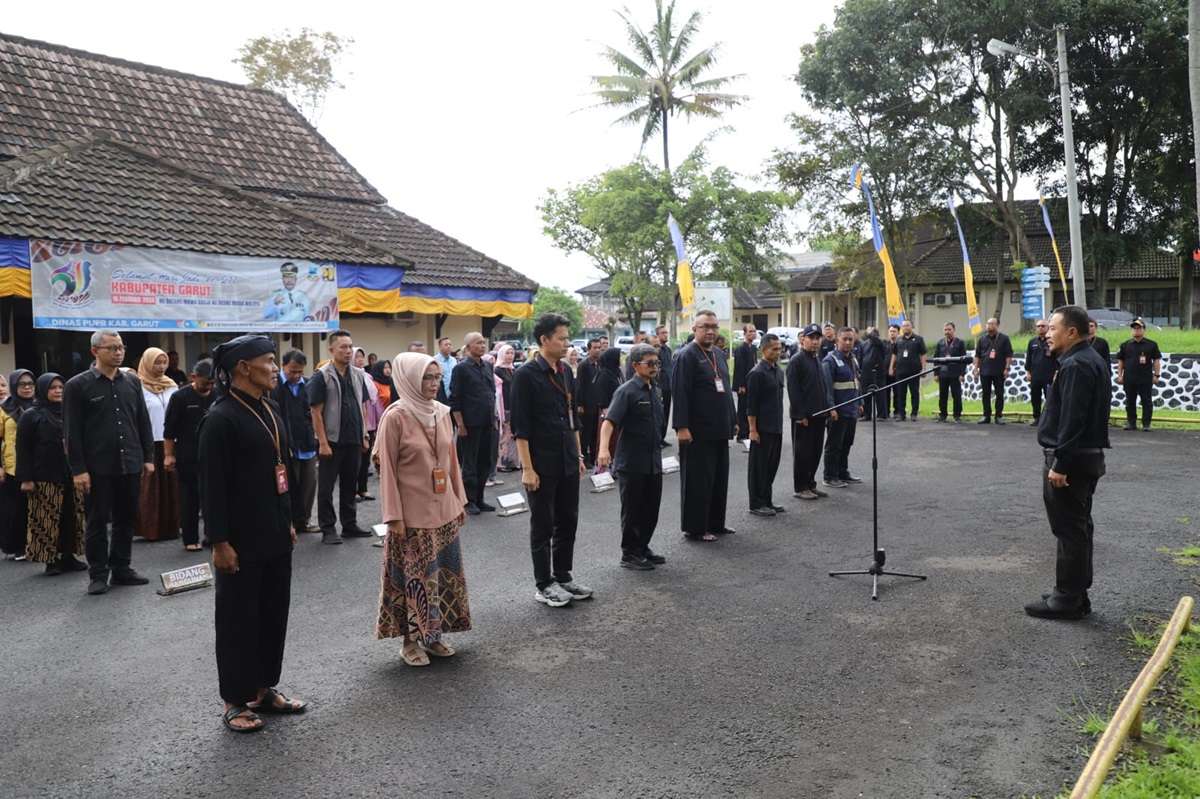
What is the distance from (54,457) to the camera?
7.86m

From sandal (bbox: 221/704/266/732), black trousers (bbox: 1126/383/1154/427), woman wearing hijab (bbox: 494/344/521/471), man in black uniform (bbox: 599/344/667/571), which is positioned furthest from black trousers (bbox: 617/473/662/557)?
black trousers (bbox: 1126/383/1154/427)

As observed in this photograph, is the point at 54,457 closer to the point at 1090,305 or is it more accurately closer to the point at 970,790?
the point at 970,790

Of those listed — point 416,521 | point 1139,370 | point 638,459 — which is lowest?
point 416,521

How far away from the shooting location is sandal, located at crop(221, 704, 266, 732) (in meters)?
4.35

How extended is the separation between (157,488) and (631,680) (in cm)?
599

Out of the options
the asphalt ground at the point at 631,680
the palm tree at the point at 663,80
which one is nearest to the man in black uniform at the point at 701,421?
the asphalt ground at the point at 631,680

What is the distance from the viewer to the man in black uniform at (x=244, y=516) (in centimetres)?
431

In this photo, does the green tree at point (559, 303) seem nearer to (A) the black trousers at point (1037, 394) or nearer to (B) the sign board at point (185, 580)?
(A) the black trousers at point (1037, 394)

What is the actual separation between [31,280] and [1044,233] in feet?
150

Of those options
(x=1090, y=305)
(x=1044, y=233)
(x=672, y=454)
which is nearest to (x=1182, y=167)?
(x=1090, y=305)

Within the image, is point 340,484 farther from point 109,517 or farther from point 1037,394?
point 1037,394

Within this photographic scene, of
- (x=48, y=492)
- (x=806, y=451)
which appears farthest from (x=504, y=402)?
(x=48, y=492)

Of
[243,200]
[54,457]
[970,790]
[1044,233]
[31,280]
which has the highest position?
[1044,233]

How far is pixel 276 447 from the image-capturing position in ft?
14.9
